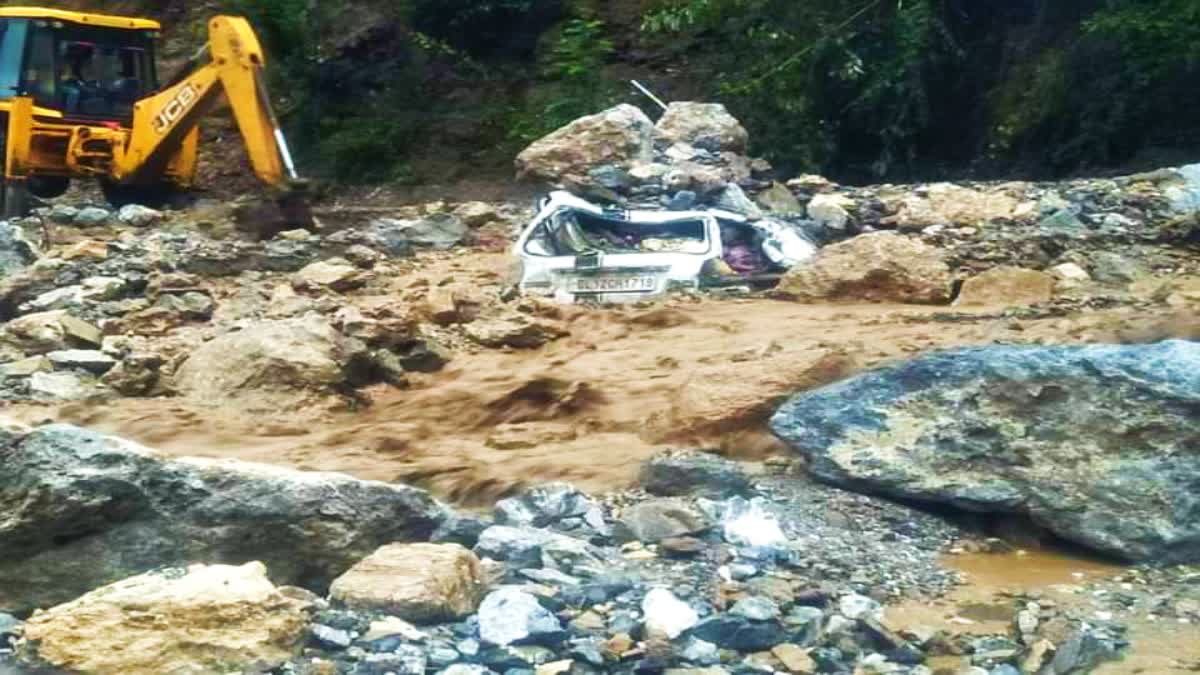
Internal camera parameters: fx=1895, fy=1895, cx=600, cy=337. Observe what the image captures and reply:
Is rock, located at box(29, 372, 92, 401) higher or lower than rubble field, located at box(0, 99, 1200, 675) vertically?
lower

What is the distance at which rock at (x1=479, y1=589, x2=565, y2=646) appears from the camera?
484cm

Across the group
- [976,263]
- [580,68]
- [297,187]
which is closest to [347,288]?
[297,187]

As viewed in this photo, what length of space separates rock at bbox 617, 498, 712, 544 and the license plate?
5.44 meters

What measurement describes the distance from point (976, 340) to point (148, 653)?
5.56 m

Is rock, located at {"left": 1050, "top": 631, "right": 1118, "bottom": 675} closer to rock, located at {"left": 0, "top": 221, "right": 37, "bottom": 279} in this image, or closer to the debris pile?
the debris pile

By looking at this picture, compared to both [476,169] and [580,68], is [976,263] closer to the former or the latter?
[580,68]

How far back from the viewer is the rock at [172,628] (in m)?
4.63

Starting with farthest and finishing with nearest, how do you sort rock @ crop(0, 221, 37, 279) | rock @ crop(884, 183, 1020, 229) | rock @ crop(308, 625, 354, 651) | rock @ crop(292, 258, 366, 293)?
rock @ crop(0, 221, 37, 279) < rock @ crop(884, 183, 1020, 229) < rock @ crop(292, 258, 366, 293) < rock @ crop(308, 625, 354, 651)

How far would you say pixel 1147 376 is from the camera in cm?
610

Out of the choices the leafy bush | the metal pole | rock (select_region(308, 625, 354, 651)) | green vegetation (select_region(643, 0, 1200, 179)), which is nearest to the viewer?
rock (select_region(308, 625, 354, 651))

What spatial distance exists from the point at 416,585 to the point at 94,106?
12.9 m

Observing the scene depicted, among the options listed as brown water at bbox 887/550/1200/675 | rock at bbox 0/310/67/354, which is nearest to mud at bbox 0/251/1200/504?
rock at bbox 0/310/67/354

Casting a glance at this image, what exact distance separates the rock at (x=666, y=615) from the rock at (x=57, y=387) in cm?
526

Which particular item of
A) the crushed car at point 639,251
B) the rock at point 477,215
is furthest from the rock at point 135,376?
the rock at point 477,215
